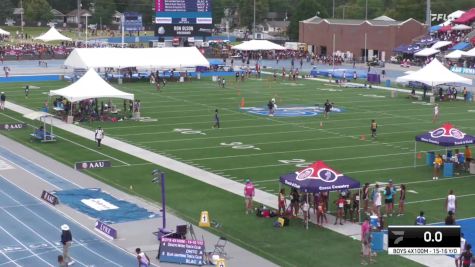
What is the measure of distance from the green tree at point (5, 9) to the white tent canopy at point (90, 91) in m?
104

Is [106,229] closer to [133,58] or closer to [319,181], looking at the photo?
[319,181]

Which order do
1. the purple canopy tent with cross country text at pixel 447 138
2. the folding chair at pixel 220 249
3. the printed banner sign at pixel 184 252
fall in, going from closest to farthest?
the printed banner sign at pixel 184 252 → the folding chair at pixel 220 249 → the purple canopy tent with cross country text at pixel 447 138

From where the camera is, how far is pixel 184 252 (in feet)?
67.5

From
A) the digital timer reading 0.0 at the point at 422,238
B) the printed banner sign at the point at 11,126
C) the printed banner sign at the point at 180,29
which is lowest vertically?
the printed banner sign at the point at 11,126

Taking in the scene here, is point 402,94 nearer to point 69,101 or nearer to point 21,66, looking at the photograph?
point 69,101

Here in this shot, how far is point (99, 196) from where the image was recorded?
2750cm

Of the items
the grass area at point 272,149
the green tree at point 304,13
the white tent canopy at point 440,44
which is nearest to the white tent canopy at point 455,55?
the white tent canopy at point 440,44

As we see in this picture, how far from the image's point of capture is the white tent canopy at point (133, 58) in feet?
211

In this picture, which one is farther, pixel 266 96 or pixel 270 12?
pixel 270 12

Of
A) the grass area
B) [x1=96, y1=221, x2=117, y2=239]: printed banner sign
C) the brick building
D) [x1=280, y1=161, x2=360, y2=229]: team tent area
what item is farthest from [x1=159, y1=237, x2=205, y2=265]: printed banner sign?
the brick building

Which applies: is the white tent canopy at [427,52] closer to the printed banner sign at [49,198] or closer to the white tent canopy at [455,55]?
the white tent canopy at [455,55]

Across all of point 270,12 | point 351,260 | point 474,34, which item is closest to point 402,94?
point 474,34

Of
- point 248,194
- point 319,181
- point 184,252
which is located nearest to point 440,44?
point 248,194

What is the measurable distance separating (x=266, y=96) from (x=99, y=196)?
32.0 metres
